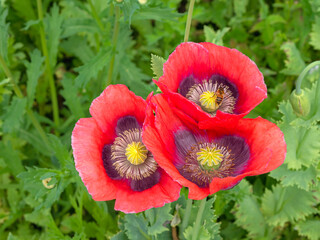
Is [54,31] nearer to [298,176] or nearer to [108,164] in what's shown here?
[108,164]

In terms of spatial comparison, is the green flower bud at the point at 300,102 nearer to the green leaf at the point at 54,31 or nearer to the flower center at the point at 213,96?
the flower center at the point at 213,96

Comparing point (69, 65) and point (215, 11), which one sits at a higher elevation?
point (215, 11)

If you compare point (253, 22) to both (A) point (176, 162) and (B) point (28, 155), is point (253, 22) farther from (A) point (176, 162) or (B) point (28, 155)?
(A) point (176, 162)

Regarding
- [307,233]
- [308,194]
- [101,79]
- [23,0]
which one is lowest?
[307,233]

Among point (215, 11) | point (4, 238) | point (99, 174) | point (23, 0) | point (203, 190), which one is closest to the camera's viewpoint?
point (203, 190)

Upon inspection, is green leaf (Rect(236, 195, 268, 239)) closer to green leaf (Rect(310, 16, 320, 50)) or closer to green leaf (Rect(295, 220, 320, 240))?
green leaf (Rect(295, 220, 320, 240))

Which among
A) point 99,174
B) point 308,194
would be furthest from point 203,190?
point 308,194
